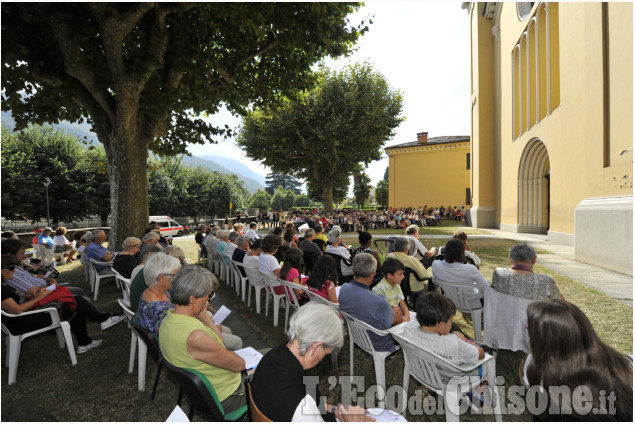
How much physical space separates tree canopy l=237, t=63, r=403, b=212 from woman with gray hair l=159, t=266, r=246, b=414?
20.9m

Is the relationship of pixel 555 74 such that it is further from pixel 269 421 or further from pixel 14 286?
pixel 14 286

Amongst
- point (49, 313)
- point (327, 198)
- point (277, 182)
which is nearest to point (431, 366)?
point (49, 313)

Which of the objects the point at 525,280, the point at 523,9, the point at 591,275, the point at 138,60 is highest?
the point at 523,9

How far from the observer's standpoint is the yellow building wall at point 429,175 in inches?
1330

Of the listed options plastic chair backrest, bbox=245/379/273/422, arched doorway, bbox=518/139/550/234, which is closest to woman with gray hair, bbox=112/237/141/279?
plastic chair backrest, bbox=245/379/273/422

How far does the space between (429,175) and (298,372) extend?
3609cm

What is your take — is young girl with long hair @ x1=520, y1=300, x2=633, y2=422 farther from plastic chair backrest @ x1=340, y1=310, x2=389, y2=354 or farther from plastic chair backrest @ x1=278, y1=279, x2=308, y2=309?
plastic chair backrest @ x1=278, y1=279, x2=308, y2=309

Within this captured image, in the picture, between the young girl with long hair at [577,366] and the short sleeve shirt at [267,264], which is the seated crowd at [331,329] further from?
the short sleeve shirt at [267,264]

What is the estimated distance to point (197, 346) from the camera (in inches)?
77.7

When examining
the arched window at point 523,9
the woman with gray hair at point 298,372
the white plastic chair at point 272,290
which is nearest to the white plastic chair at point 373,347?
the woman with gray hair at point 298,372

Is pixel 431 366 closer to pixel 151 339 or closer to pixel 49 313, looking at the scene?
pixel 151 339

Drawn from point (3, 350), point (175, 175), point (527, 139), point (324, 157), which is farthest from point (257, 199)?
point (3, 350)

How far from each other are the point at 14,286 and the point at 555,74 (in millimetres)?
18662

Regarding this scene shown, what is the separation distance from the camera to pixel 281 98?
457 inches
